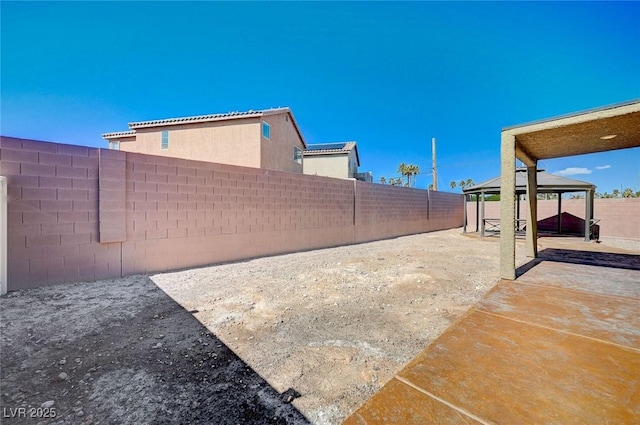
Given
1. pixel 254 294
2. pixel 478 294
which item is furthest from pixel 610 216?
pixel 254 294

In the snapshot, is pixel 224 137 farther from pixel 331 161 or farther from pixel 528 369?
pixel 528 369

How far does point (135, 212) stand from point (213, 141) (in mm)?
8424

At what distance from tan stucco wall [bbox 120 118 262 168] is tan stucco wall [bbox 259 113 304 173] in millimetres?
537

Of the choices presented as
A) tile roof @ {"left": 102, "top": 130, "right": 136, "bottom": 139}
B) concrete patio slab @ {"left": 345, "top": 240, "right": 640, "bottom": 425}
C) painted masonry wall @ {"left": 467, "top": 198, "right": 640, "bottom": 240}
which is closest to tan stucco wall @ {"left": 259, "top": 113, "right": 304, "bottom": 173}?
tile roof @ {"left": 102, "top": 130, "right": 136, "bottom": 139}

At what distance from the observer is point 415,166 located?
3512cm

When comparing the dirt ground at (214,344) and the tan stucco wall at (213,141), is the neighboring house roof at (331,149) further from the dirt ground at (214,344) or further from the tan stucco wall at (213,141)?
the dirt ground at (214,344)

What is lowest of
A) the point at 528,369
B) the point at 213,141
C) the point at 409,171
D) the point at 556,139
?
the point at 528,369

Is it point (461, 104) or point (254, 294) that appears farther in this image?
point (461, 104)

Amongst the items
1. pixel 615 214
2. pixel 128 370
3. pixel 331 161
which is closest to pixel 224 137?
pixel 331 161

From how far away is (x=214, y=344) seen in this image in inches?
93.8

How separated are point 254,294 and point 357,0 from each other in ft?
29.2

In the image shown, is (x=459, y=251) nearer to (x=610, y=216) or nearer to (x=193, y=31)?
(x=610, y=216)

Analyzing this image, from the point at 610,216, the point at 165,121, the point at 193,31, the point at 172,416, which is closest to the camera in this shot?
the point at 172,416

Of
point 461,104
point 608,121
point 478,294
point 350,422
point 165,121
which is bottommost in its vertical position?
point 478,294
